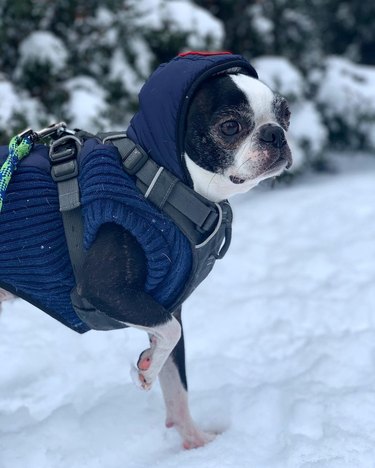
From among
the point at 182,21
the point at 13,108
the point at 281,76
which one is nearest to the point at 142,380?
the point at 13,108

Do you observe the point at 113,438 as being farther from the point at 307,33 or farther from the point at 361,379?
the point at 307,33

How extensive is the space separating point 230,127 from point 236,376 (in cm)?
143

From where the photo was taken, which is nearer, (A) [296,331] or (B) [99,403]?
(B) [99,403]

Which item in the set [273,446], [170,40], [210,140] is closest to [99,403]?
[273,446]

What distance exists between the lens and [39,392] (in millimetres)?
2977

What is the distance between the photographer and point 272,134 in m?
2.06

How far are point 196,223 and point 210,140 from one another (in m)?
0.27

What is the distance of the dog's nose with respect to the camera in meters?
2.06

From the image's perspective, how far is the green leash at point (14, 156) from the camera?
2043mm

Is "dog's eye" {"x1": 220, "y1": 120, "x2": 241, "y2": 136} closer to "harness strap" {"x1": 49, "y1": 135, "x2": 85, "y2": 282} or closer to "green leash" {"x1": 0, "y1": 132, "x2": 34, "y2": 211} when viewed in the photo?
"harness strap" {"x1": 49, "y1": 135, "x2": 85, "y2": 282}

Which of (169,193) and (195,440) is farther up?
(169,193)

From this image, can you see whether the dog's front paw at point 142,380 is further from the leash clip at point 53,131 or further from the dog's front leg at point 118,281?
the leash clip at point 53,131

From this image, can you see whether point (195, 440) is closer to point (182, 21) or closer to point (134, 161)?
point (134, 161)

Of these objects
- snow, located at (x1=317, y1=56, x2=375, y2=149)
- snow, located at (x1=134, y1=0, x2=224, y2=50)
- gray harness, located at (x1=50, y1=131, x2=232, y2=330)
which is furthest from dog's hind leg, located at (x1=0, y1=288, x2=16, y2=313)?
snow, located at (x1=317, y1=56, x2=375, y2=149)
